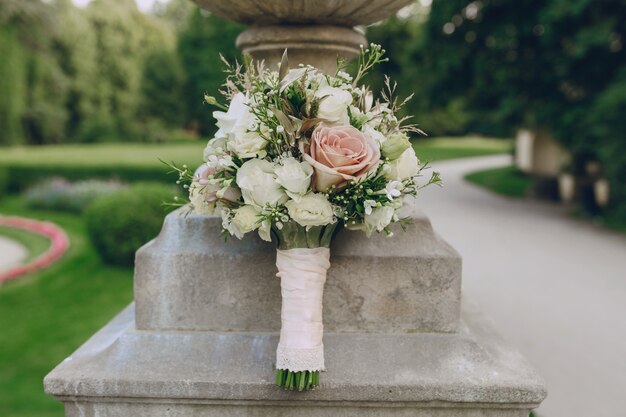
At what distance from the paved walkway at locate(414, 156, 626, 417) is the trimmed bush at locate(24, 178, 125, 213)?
7399 mm

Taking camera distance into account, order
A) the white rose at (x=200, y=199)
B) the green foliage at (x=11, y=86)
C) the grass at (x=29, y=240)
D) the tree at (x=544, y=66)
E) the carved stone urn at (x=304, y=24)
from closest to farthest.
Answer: the white rose at (x=200, y=199) < the carved stone urn at (x=304, y=24) < the grass at (x=29, y=240) < the tree at (x=544, y=66) < the green foliage at (x=11, y=86)

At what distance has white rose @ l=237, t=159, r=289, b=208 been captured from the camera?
193 cm

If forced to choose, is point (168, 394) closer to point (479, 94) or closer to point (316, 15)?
point (316, 15)

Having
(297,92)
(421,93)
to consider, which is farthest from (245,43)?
(421,93)

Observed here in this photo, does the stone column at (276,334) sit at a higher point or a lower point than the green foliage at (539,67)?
lower

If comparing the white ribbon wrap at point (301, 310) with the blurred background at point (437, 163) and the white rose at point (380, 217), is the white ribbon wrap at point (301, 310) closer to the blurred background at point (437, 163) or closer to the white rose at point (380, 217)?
the white rose at point (380, 217)

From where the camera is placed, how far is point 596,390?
4508 millimetres

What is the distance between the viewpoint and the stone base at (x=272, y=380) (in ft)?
7.14

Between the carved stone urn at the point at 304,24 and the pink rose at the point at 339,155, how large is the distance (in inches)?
33.5

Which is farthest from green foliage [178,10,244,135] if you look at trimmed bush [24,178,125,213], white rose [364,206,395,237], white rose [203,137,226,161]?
white rose [364,206,395,237]

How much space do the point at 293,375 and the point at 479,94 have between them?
13.1 meters

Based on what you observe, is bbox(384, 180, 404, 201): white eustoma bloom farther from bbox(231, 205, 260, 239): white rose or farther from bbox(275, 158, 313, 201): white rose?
bbox(231, 205, 260, 239): white rose

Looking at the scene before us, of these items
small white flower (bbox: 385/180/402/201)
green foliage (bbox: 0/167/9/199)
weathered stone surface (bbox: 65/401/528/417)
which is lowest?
green foliage (bbox: 0/167/9/199)

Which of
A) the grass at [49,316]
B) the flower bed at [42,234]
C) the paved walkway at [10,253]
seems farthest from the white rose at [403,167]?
the paved walkway at [10,253]
